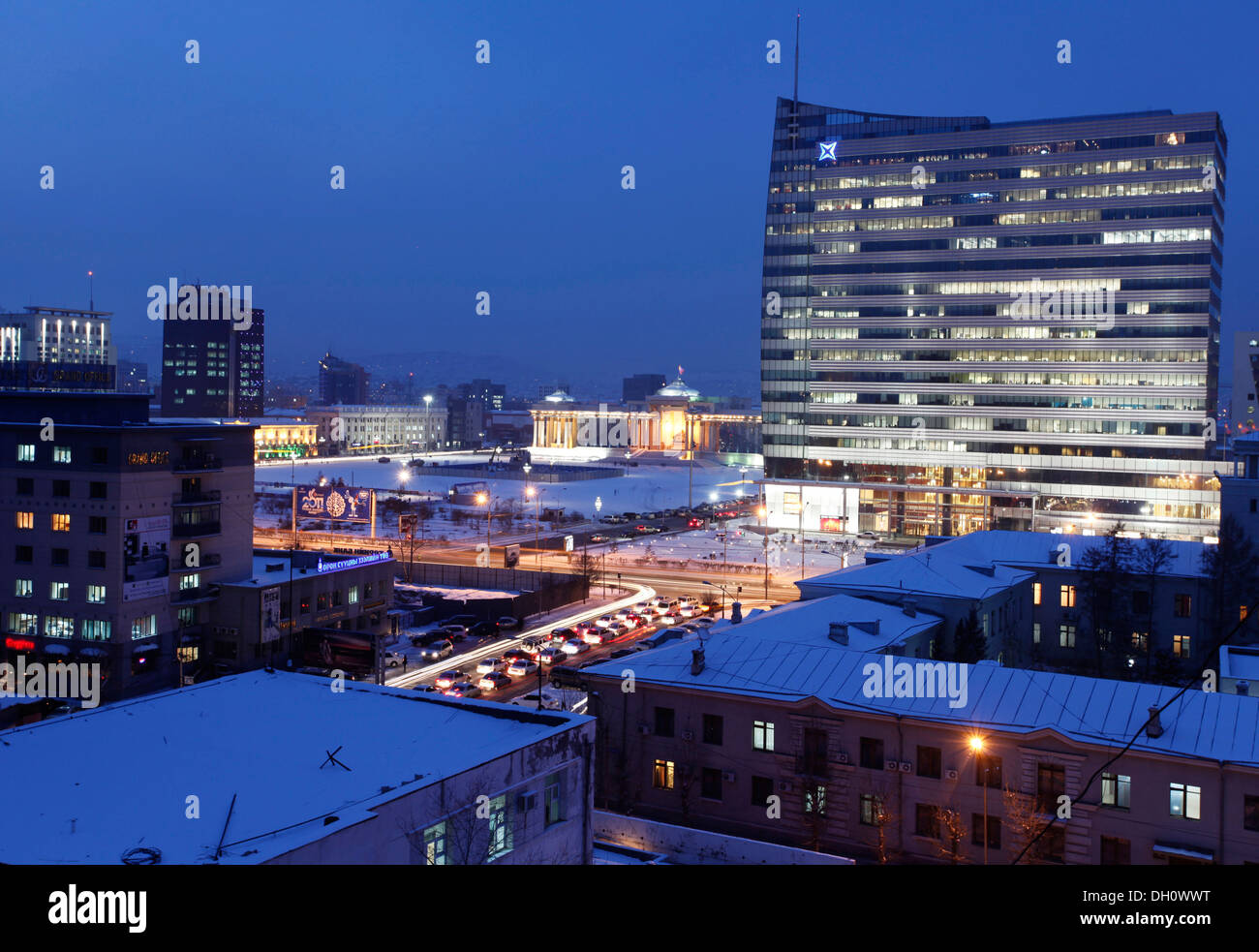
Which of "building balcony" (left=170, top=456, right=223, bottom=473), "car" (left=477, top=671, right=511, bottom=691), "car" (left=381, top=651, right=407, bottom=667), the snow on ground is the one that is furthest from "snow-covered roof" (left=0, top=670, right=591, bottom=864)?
the snow on ground

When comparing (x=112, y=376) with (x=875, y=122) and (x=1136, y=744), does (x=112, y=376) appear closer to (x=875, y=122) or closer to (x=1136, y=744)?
(x=1136, y=744)

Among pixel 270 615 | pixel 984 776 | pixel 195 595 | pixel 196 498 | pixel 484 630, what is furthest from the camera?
pixel 484 630

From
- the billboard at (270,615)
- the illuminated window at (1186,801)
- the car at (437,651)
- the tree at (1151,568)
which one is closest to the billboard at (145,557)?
the billboard at (270,615)

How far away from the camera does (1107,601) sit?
36781 millimetres

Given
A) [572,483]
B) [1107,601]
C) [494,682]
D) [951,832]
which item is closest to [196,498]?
[494,682]

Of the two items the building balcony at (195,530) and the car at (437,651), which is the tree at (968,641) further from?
the building balcony at (195,530)

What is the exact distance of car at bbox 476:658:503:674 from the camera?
112ft

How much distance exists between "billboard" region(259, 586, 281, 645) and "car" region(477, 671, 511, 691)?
8.79 metres

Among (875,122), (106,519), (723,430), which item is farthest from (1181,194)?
(723,430)

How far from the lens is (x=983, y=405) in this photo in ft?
252

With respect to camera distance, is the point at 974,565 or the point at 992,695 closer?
the point at 992,695

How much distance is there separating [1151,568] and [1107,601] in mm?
2881

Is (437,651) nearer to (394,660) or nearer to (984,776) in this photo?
(394,660)
